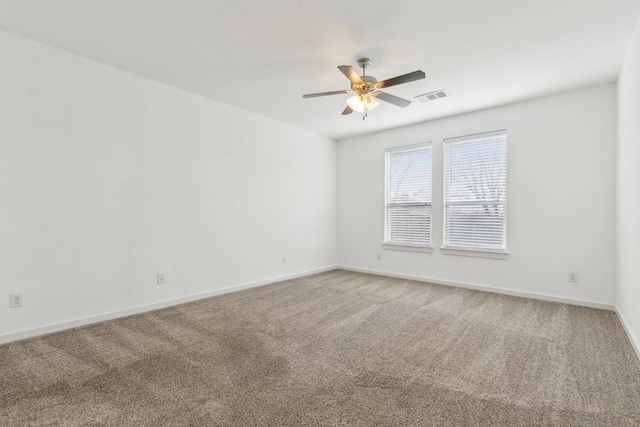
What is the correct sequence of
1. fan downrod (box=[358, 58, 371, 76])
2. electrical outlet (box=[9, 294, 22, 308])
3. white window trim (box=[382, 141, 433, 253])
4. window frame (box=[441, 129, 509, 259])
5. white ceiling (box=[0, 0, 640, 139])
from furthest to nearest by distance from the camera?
white window trim (box=[382, 141, 433, 253]), window frame (box=[441, 129, 509, 259]), fan downrod (box=[358, 58, 371, 76]), electrical outlet (box=[9, 294, 22, 308]), white ceiling (box=[0, 0, 640, 139])

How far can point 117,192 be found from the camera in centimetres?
335

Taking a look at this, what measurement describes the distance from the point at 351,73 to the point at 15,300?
3.58 meters

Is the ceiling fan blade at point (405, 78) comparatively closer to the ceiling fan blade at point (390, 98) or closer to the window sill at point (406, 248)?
the ceiling fan blade at point (390, 98)

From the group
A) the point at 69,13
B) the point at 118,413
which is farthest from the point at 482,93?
the point at 118,413

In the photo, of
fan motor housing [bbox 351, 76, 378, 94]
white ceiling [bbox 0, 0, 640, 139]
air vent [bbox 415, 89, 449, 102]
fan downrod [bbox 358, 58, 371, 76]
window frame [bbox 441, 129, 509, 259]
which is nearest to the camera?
white ceiling [bbox 0, 0, 640, 139]

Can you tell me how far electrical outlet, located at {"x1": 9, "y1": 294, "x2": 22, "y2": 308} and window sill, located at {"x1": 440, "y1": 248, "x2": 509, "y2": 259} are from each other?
513cm

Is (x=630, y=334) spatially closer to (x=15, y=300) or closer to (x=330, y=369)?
(x=330, y=369)

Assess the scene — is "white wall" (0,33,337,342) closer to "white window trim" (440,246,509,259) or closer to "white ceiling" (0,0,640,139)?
"white ceiling" (0,0,640,139)

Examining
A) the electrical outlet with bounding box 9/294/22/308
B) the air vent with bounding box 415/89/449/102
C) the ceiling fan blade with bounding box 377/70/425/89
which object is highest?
the air vent with bounding box 415/89/449/102

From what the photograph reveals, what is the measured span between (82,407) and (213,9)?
2.81 metres

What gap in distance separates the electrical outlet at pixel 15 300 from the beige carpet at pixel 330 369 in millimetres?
335

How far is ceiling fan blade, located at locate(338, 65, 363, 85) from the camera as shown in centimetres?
260

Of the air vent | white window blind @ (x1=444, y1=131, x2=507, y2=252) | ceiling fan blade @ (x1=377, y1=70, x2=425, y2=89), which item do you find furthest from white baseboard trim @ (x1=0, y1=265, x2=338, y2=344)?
the air vent

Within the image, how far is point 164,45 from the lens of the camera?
2865 millimetres
